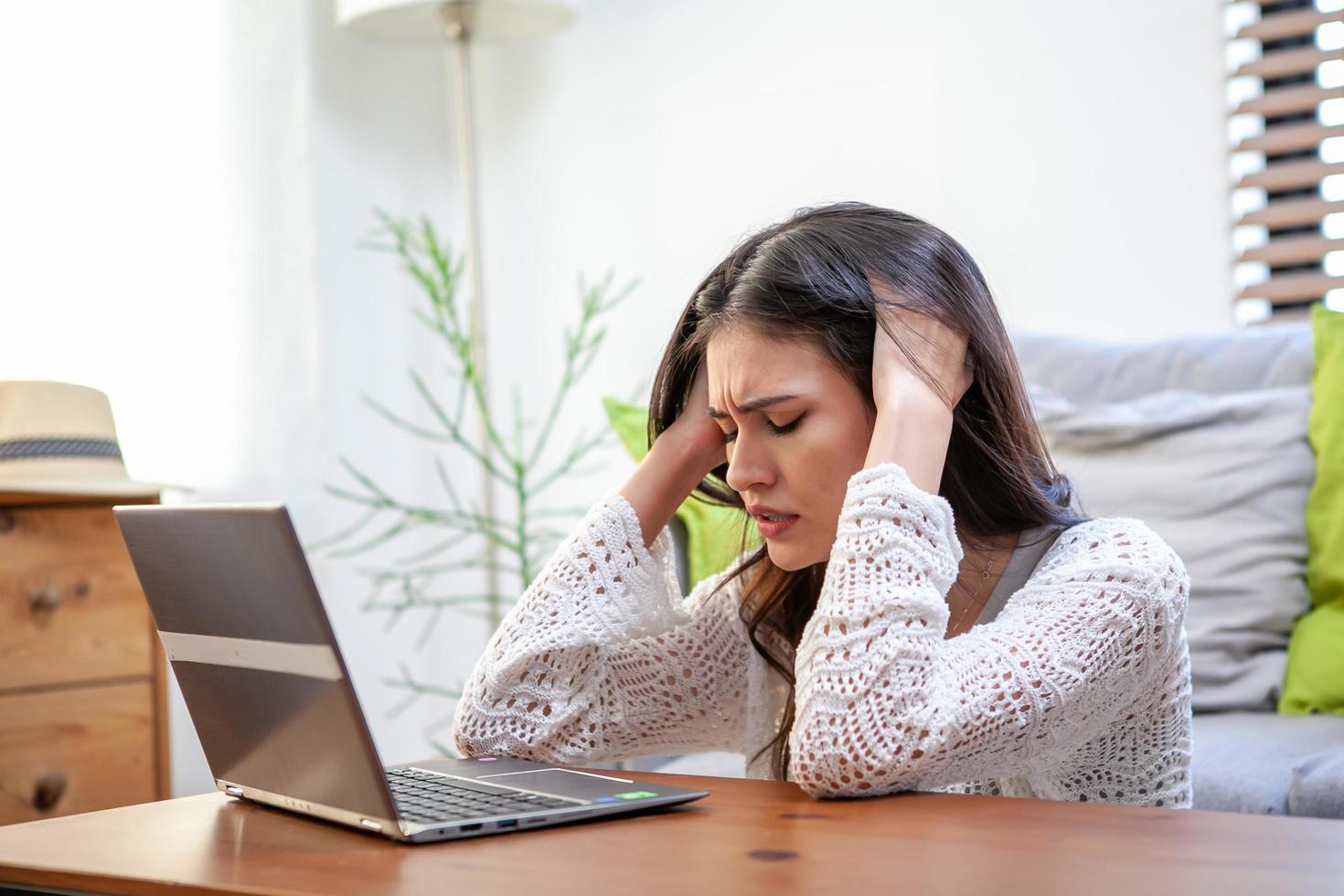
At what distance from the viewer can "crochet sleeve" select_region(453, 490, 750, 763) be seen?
3.76 ft

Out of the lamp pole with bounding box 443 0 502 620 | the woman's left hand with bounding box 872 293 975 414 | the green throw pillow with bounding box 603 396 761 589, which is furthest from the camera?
the lamp pole with bounding box 443 0 502 620

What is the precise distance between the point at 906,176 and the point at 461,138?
0.92m

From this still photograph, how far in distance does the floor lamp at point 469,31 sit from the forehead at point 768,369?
1.57 meters

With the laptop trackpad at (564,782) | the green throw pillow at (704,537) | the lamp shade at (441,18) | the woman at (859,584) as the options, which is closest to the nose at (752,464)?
the woman at (859,584)

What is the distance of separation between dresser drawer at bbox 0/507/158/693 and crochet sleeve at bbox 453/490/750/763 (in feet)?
2.56

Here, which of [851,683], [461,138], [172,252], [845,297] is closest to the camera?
[851,683]

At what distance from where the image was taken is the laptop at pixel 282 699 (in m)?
0.72

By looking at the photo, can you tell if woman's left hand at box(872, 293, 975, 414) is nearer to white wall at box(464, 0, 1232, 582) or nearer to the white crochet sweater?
the white crochet sweater

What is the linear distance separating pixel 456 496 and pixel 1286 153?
72.1 inches

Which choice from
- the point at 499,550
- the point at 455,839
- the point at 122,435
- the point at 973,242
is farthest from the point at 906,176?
the point at 455,839

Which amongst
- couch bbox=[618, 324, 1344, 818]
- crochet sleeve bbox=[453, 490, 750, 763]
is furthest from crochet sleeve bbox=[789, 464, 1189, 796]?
couch bbox=[618, 324, 1344, 818]

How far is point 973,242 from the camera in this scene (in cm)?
254

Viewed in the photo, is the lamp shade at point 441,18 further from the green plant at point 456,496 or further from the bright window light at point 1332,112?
the bright window light at point 1332,112

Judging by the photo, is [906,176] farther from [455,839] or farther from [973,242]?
[455,839]
